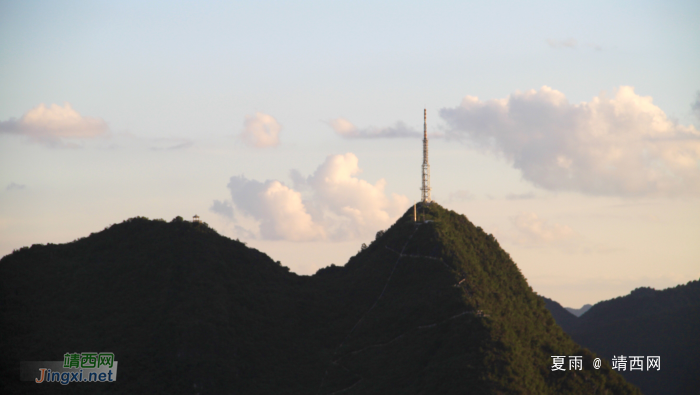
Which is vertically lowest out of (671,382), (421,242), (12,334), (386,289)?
(671,382)

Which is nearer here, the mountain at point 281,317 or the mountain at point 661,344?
the mountain at point 281,317

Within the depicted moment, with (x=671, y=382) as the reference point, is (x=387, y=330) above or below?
above

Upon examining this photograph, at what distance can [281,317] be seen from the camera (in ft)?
313

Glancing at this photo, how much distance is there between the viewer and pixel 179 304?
88.8 metres

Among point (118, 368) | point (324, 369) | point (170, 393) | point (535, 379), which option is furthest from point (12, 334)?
point (535, 379)

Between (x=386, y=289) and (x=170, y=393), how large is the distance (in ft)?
111

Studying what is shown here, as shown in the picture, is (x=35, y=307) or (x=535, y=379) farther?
(x=35, y=307)

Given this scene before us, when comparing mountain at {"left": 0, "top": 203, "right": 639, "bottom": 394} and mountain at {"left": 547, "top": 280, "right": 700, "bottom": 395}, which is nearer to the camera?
mountain at {"left": 0, "top": 203, "right": 639, "bottom": 394}

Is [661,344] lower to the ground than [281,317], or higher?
lower

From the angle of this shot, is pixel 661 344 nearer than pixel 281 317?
No

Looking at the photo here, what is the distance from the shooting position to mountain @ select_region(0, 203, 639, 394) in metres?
79.1

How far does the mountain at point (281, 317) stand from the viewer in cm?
7906

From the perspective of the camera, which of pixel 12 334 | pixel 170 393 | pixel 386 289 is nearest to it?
pixel 170 393

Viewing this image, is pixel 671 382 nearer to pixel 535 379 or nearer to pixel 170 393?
pixel 535 379
